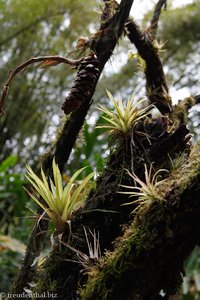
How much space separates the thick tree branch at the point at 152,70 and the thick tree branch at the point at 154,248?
1.72ft

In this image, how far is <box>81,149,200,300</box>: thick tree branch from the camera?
1.76 feet

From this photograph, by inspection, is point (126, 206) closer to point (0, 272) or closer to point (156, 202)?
point (156, 202)

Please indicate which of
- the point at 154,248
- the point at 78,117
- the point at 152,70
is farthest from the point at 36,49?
the point at 154,248

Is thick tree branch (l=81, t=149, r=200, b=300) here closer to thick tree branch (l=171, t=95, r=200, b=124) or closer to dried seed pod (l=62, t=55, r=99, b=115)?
dried seed pod (l=62, t=55, r=99, b=115)

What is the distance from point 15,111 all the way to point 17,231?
1.02 metres

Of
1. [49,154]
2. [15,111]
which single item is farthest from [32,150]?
[49,154]

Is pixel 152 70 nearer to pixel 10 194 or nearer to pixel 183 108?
pixel 183 108

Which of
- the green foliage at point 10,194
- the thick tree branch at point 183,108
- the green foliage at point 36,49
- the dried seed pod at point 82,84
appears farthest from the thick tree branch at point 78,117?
the green foliage at point 36,49

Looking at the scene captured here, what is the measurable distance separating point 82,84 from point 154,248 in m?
0.33

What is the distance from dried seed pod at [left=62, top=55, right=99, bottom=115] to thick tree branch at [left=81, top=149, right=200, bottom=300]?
229mm

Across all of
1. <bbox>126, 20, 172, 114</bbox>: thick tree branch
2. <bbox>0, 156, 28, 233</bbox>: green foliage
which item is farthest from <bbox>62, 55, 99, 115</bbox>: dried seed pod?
<bbox>0, 156, 28, 233</bbox>: green foliage

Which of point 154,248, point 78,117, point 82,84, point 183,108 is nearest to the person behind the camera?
point 154,248

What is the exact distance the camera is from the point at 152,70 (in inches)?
44.5

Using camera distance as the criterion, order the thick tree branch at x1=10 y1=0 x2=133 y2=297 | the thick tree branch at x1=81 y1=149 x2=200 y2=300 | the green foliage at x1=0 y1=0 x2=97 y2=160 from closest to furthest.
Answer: the thick tree branch at x1=81 y1=149 x2=200 y2=300
the thick tree branch at x1=10 y1=0 x2=133 y2=297
the green foliage at x1=0 y1=0 x2=97 y2=160
